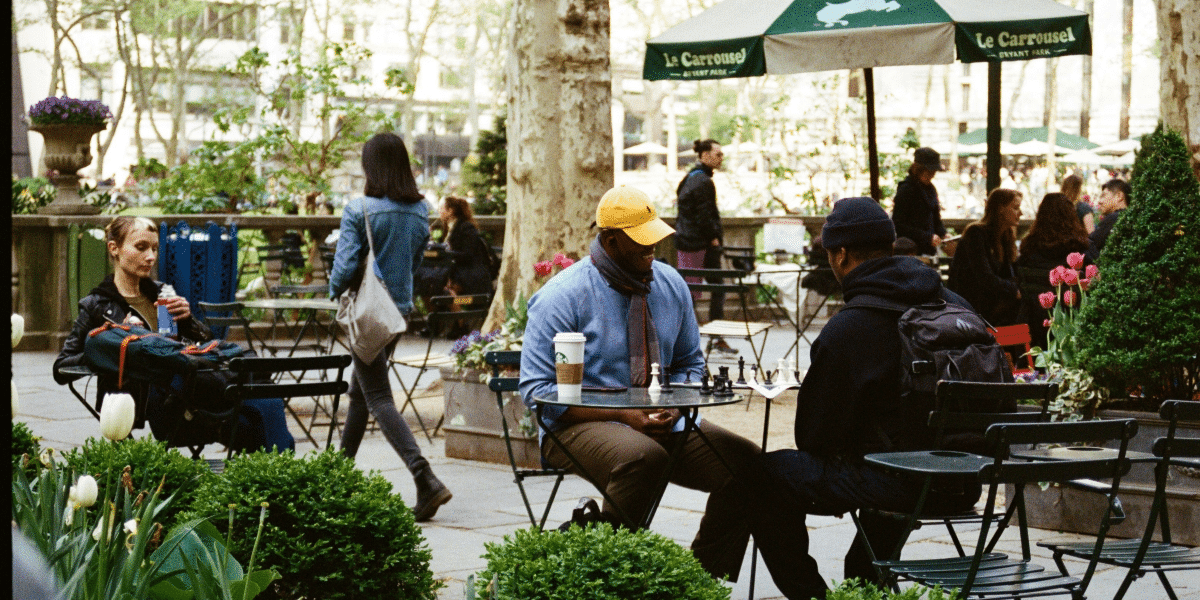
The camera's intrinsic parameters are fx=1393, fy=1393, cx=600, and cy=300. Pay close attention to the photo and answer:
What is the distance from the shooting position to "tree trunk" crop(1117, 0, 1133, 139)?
179 feet

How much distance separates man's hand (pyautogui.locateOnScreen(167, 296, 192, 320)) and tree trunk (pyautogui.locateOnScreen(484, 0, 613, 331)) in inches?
138

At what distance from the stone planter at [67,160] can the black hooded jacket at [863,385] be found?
11.9 metres

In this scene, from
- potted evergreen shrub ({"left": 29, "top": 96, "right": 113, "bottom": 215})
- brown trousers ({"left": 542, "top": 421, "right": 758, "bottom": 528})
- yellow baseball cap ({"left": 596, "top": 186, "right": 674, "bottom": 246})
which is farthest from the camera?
potted evergreen shrub ({"left": 29, "top": 96, "right": 113, "bottom": 215})

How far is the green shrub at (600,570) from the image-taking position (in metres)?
3.26

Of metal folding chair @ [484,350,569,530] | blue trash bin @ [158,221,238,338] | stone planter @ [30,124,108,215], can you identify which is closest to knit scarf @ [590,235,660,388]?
metal folding chair @ [484,350,569,530]

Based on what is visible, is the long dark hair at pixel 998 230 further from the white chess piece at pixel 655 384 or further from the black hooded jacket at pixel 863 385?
the white chess piece at pixel 655 384

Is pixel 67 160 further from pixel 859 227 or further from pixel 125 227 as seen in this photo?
pixel 859 227

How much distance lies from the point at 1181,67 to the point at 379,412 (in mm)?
7040

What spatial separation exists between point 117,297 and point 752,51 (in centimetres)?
513

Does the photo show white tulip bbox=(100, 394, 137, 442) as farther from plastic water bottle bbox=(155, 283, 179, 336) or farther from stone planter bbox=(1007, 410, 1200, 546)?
stone planter bbox=(1007, 410, 1200, 546)

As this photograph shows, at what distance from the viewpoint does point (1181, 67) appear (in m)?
10.5

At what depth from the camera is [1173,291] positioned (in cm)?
609

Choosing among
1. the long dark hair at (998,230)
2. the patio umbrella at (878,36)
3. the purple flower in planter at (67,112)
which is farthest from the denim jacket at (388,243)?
the purple flower in planter at (67,112)

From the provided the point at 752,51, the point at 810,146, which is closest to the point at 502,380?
the point at 752,51
